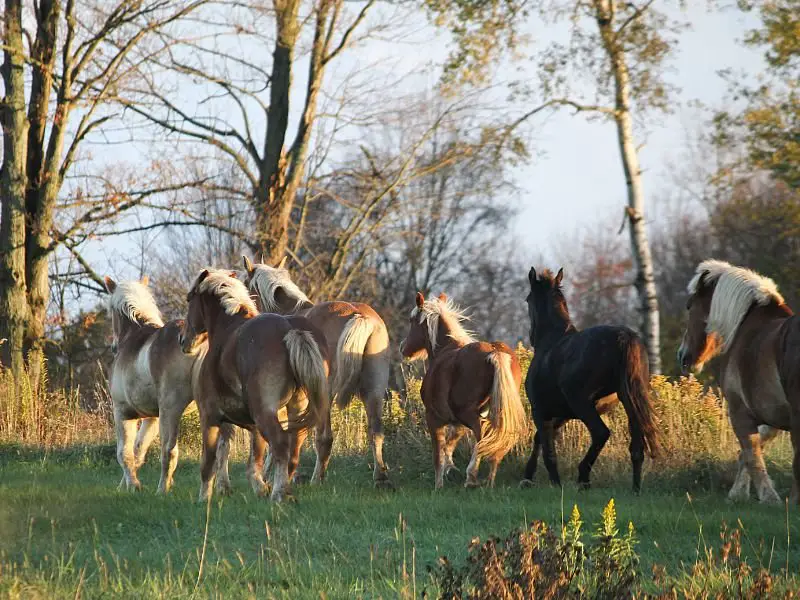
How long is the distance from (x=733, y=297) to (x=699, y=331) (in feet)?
2.52

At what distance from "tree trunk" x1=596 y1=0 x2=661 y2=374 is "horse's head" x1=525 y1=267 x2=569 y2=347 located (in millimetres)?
5544

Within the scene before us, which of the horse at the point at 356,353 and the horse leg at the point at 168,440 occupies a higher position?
the horse at the point at 356,353

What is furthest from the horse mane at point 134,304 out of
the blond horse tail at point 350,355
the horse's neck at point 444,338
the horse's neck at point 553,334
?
the horse's neck at point 553,334

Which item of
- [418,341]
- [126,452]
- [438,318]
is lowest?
[126,452]

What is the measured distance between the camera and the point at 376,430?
11594mm

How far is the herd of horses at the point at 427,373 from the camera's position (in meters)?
9.23

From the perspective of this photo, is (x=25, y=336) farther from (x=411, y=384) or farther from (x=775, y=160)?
(x=775, y=160)

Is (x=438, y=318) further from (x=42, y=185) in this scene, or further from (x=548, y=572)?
(x=42, y=185)

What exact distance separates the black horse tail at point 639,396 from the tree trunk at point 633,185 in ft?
22.6

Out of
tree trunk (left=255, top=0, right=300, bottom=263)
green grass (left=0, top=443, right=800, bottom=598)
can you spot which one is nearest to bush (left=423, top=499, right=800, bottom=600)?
green grass (left=0, top=443, right=800, bottom=598)

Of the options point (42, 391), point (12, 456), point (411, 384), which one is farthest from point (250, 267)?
point (42, 391)

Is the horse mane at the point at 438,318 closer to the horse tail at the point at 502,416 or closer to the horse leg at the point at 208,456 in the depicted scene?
the horse tail at the point at 502,416

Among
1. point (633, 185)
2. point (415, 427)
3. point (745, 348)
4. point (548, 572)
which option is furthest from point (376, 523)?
point (633, 185)

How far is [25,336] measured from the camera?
18734 millimetres
